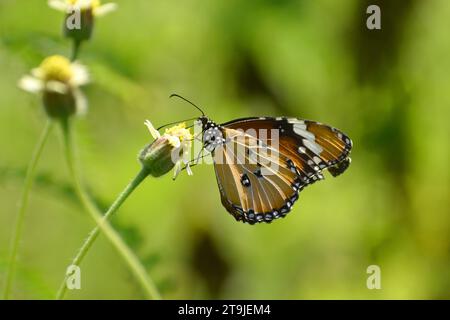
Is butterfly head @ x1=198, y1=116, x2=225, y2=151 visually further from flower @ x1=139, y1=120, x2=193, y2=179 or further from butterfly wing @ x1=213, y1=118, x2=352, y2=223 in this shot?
flower @ x1=139, y1=120, x2=193, y2=179

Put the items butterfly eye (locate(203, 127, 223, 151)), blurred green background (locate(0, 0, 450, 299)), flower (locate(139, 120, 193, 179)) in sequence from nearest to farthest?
flower (locate(139, 120, 193, 179)), butterfly eye (locate(203, 127, 223, 151)), blurred green background (locate(0, 0, 450, 299))

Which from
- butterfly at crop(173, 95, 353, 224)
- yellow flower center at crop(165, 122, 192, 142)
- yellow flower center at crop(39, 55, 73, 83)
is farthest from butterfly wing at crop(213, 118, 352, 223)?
yellow flower center at crop(39, 55, 73, 83)

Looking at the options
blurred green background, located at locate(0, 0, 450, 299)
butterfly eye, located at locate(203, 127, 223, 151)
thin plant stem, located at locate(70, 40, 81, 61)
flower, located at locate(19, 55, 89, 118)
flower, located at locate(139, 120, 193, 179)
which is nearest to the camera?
flower, located at locate(19, 55, 89, 118)

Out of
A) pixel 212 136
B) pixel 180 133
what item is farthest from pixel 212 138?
pixel 180 133

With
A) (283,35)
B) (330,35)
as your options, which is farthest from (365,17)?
(283,35)

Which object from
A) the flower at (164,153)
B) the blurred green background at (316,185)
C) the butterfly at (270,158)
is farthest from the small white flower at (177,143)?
the blurred green background at (316,185)
